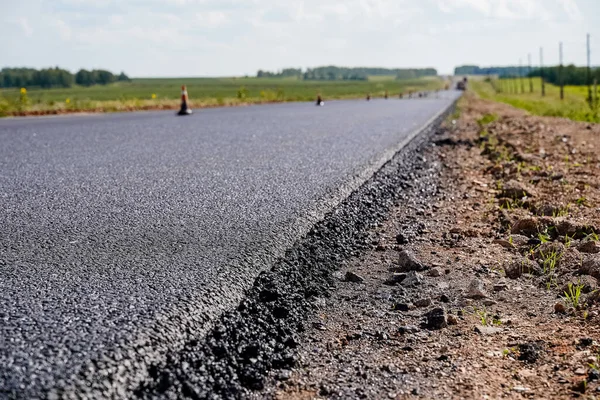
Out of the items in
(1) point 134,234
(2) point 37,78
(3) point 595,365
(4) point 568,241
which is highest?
(2) point 37,78

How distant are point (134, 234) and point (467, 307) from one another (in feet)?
6.32

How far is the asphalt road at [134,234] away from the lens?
2.46 metres

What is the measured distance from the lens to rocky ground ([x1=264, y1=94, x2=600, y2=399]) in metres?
2.66

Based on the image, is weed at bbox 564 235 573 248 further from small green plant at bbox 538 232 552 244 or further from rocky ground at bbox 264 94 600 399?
small green plant at bbox 538 232 552 244

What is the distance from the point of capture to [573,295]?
362 cm

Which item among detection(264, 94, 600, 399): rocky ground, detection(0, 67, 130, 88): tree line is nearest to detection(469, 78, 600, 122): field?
detection(264, 94, 600, 399): rocky ground

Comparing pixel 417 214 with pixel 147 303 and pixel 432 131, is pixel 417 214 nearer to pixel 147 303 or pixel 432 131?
pixel 147 303

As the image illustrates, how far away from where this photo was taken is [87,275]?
10.7 feet

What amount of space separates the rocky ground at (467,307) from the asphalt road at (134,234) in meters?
0.49

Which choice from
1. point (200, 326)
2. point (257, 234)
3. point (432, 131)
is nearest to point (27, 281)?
point (200, 326)

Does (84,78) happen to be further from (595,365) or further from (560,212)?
(595,365)

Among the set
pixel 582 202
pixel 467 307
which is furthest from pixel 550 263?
pixel 582 202

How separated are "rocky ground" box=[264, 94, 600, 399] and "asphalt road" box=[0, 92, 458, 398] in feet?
1.62

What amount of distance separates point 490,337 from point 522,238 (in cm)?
180
